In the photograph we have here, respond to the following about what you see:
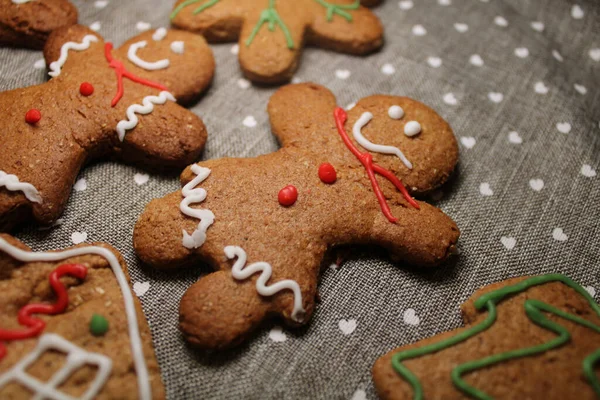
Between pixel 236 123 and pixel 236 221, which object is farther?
pixel 236 123

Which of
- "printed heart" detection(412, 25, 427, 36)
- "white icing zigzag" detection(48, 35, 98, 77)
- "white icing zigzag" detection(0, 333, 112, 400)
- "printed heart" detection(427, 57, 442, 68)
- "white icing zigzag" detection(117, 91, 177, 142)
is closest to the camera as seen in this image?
"white icing zigzag" detection(0, 333, 112, 400)

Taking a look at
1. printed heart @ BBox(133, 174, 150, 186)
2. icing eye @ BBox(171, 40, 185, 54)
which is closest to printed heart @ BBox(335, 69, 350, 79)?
icing eye @ BBox(171, 40, 185, 54)

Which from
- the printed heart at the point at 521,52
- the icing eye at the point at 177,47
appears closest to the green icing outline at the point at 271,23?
the icing eye at the point at 177,47

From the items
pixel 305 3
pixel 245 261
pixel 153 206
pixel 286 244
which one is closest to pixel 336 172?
pixel 286 244

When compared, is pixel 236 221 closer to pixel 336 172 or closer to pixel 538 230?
pixel 336 172

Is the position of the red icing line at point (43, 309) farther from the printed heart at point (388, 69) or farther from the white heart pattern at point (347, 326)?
the printed heart at point (388, 69)

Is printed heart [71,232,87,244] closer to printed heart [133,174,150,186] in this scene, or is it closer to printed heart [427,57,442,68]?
printed heart [133,174,150,186]
